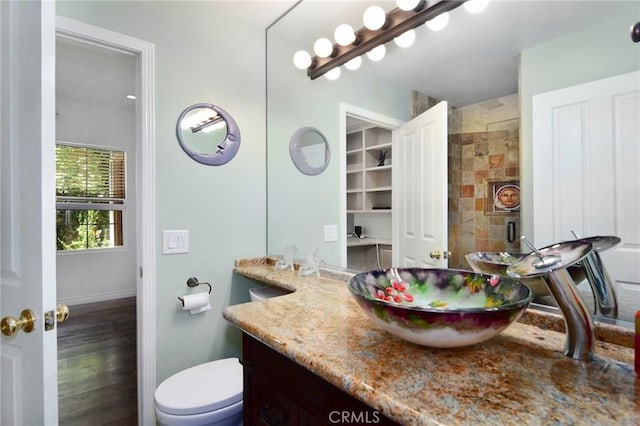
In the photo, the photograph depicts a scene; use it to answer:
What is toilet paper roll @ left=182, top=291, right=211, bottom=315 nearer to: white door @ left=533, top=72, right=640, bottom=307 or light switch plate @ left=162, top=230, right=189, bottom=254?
light switch plate @ left=162, top=230, right=189, bottom=254

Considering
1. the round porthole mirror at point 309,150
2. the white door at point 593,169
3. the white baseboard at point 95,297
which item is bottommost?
the white baseboard at point 95,297

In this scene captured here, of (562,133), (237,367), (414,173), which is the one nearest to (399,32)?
(414,173)

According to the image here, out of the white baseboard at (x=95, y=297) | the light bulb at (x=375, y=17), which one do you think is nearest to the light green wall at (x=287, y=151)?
the light bulb at (x=375, y=17)

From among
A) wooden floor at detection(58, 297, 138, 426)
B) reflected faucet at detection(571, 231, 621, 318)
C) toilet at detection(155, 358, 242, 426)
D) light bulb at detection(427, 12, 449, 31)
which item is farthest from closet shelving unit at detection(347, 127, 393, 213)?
wooden floor at detection(58, 297, 138, 426)

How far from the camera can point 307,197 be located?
6.89 feet

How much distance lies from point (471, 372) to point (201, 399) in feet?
3.69

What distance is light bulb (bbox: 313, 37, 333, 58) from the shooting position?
1854 millimetres

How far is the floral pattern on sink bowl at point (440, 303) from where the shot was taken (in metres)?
0.65

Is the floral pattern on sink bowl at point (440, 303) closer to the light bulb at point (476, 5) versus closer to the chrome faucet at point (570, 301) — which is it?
the chrome faucet at point (570, 301)

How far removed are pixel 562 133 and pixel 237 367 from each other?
1660 millimetres

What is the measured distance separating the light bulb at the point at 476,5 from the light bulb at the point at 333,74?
78cm

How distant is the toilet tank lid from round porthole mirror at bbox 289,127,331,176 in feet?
4.14

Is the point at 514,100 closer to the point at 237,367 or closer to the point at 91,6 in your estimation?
the point at 237,367

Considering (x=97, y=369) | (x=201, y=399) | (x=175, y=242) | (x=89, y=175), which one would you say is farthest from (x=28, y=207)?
(x=89, y=175)
